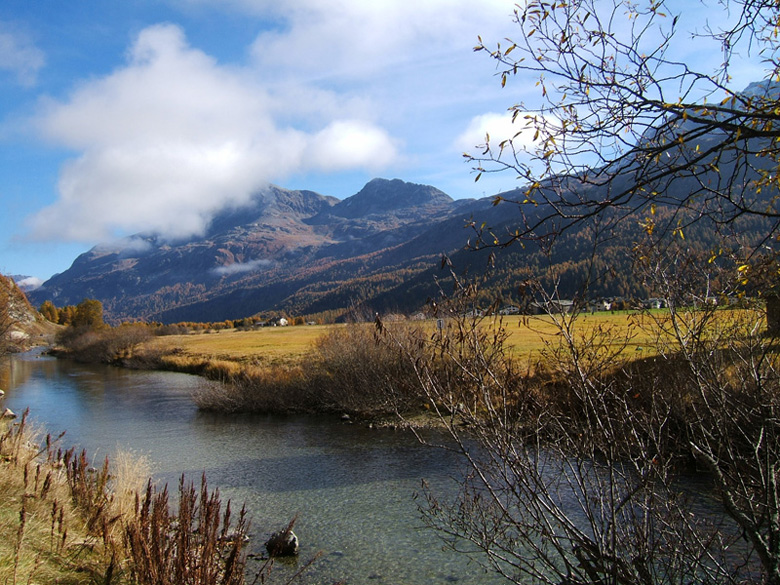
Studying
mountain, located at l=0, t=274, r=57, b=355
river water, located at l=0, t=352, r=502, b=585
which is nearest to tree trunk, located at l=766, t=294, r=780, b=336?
river water, located at l=0, t=352, r=502, b=585

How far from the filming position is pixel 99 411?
31828mm

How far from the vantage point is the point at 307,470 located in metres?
18.7

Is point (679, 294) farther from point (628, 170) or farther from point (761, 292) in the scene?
point (628, 170)

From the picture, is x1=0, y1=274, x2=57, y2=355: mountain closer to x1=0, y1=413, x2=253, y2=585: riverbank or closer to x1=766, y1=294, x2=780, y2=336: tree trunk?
x1=0, y1=413, x2=253, y2=585: riverbank

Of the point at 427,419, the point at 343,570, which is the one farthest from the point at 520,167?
the point at 427,419

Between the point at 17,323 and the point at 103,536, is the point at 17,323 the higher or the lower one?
the higher one

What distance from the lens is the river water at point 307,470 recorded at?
11375 millimetres

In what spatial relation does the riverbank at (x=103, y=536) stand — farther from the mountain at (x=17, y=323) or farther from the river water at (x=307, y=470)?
the mountain at (x=17, y=323)

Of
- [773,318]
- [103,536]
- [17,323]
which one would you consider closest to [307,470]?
[103,536]

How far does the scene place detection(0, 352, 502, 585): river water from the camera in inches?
448

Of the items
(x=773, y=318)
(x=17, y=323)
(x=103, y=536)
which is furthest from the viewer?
(x=17, y=323)

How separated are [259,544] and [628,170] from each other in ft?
38.2

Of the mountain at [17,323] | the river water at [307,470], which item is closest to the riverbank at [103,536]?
the river water at [307,470]

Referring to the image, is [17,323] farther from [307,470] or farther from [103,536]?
[103,536]
